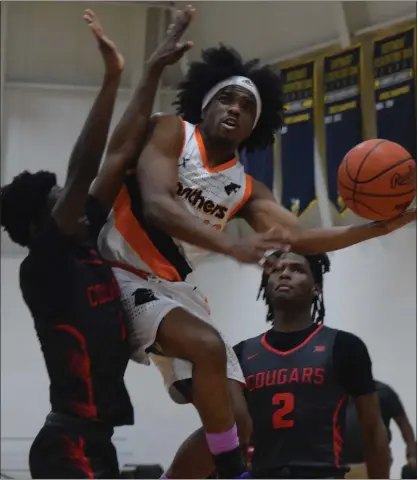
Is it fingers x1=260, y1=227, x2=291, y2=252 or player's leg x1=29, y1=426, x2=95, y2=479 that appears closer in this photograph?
fingers x1=260, y1=227, x2=291, y2=252

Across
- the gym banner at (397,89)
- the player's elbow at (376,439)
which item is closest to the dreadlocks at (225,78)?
the player's elbow at (376,439)

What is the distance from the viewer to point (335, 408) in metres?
3.44

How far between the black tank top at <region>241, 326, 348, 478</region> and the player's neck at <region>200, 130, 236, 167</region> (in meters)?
0.98

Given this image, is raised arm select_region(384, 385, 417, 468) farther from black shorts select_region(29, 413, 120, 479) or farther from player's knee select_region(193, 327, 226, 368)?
black shorts select_region(29, 413, 120, 479)

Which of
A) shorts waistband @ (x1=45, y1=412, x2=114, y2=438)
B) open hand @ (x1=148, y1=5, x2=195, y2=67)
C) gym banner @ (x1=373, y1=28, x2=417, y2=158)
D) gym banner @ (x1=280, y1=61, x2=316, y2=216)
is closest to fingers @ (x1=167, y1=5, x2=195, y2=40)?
open hand @ (x1=148, y1=5, x2=195, y2=67)

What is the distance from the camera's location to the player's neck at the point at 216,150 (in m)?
2.99

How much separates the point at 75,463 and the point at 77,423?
126 millimetres

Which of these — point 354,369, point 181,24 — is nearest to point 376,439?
point 354,369

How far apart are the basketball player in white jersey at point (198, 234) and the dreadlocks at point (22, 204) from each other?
29 centimetres

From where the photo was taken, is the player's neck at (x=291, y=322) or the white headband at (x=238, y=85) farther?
the player's neck at (x=291, y=322)

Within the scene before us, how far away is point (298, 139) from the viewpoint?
21.6ft

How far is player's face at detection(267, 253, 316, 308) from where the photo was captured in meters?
3.64

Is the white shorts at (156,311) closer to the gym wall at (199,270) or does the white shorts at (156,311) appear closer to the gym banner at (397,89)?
the gym wall at (199,270)

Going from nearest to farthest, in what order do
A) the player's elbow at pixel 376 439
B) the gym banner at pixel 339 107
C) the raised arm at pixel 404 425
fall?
the player's elbow at pixel 376 439
the raised arm at pixel 404 425
the gym banner at pixel 339 107
